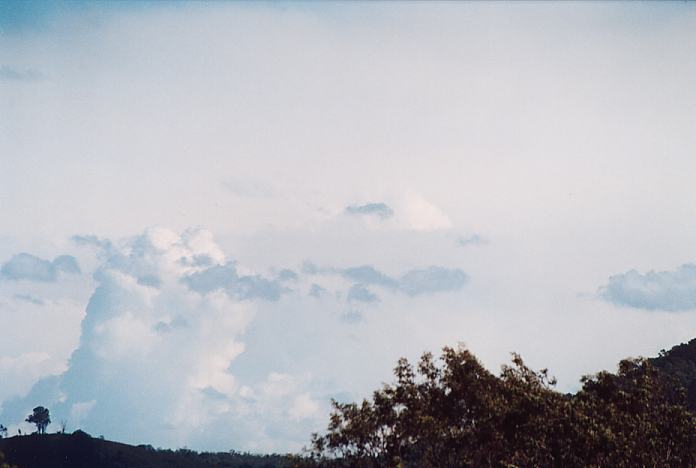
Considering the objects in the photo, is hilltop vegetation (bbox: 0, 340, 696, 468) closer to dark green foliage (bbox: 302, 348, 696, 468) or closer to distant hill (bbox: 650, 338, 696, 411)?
dark green foliage (bbox: 302, 348, 696, 468)

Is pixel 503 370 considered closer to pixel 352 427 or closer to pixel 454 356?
pixel 454 356

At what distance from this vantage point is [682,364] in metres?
153

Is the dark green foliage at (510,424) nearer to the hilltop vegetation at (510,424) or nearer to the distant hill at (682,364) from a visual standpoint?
the hilltop vegetation at (510,424)

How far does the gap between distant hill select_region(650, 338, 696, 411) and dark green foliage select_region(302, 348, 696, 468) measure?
81.7 m

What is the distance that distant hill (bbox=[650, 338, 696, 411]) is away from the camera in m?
130

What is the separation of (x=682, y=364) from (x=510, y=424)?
131204 millimetres

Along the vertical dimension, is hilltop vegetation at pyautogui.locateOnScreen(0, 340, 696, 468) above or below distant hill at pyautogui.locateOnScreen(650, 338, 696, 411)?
below

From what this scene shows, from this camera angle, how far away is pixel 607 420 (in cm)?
4403

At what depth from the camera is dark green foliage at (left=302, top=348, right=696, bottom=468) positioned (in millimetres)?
42562

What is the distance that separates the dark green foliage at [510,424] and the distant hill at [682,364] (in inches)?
3218

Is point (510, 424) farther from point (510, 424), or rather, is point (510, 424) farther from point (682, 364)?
point (682, 364)

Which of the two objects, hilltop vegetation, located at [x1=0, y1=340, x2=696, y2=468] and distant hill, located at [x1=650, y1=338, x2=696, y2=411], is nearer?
hilltop vegetation, located at [x1=0, y1=340, x2=696, y2=468]

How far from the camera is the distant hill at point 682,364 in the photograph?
130m

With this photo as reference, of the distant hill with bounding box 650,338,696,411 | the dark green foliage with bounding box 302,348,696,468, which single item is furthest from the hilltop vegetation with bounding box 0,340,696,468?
the distant hill with bounding box 650,338,696,411
